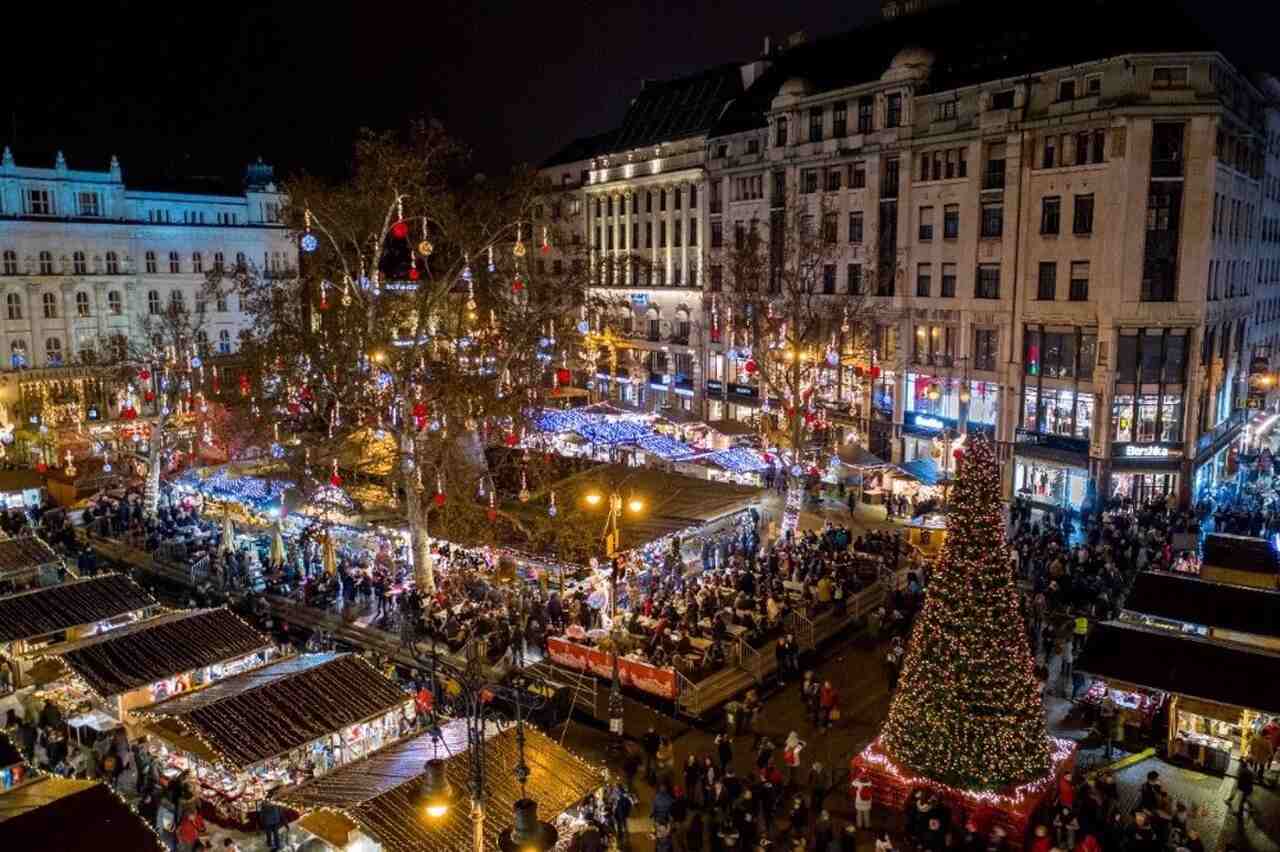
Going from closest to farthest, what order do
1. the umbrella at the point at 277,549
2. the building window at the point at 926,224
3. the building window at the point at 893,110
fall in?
the umbrella at the point at 277,549 → the building window at the point at 926,224 → the building window at the point at 893,110

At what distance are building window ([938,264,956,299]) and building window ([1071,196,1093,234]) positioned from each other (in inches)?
206

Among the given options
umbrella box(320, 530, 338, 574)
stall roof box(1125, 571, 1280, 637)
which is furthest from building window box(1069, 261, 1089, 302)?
umbrella box(320, 530, 338, 574)

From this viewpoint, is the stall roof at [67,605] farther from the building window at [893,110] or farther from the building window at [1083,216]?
the building window at [893,110]

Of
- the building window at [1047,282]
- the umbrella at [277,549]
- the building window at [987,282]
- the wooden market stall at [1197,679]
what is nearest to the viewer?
the wooden market stall at [1197,679]

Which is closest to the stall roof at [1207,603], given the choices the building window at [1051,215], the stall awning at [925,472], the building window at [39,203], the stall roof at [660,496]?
the stall roof at [660,496]

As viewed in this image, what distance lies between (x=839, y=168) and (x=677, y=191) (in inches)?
477

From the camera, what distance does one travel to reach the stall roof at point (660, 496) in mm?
23391

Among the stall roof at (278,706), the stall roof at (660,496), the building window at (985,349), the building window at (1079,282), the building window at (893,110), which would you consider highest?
the building window at (893,110)

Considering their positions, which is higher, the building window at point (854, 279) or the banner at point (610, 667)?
the building window at point (854, 279)

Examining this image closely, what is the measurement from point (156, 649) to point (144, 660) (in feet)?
1.17

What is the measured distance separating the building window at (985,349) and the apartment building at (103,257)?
34.7 meters

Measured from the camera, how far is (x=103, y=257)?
52.6m

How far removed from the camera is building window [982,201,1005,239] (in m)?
36.5

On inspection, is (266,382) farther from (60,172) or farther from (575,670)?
(60,172)
